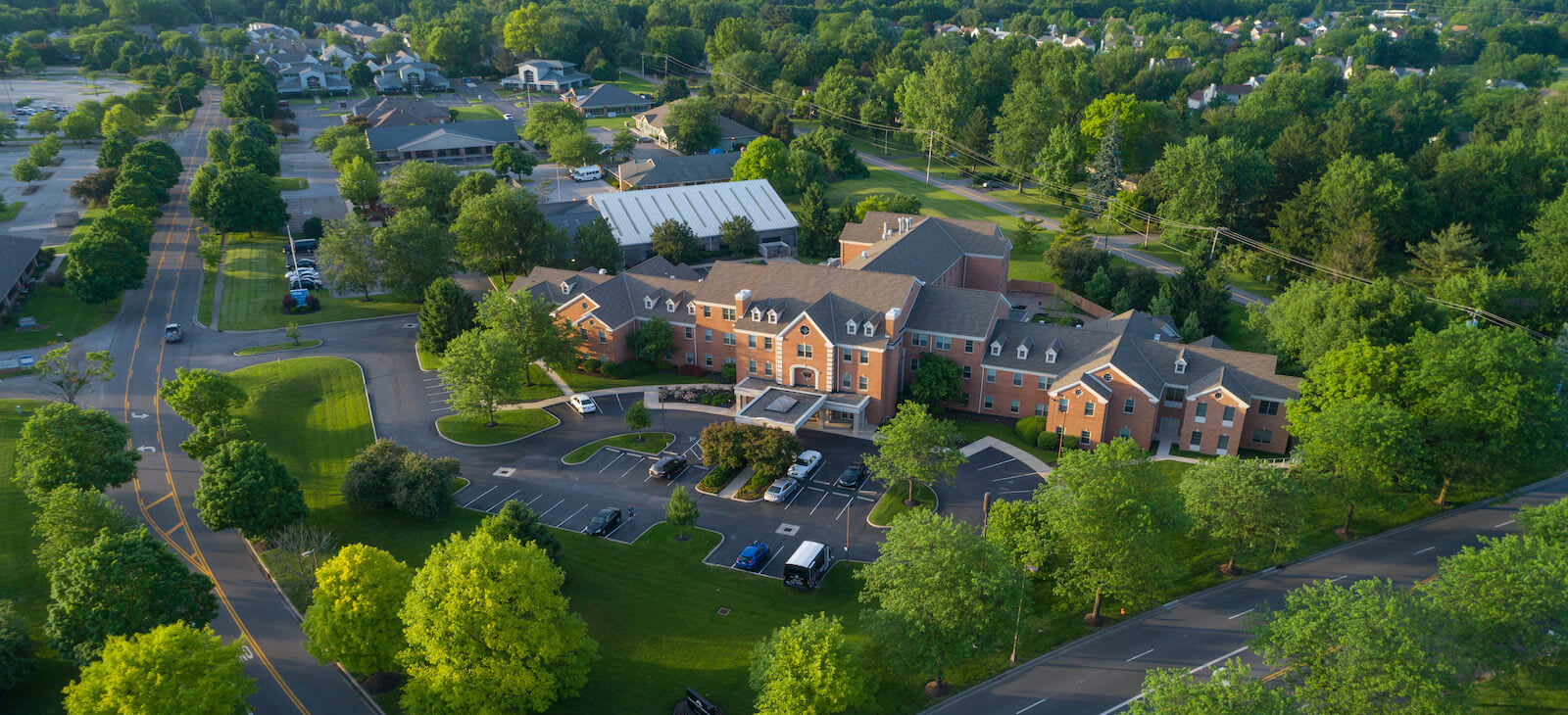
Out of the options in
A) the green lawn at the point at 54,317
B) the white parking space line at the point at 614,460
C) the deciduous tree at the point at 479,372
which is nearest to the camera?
the white parking space line at the point at 614,460

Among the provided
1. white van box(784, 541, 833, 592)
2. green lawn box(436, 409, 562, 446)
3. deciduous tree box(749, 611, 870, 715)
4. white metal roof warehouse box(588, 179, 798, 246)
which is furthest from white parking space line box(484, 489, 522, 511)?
white metal roof warehouse box(588, 179, 798, 246)

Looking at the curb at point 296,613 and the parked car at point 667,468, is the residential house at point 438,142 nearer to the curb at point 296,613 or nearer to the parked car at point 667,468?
the parked car at point 667,468

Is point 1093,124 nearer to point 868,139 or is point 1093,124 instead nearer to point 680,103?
point 868,139

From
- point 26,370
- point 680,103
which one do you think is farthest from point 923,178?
point 26,370

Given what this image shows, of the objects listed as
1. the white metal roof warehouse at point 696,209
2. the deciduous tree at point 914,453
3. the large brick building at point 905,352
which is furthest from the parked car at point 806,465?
the white metal roof warehouse at point 696,209

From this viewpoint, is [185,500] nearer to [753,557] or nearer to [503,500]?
[503,500]

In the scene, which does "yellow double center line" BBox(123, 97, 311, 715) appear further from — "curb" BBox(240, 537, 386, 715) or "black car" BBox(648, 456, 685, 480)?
"black car" BBox(648, 456, 685, 480)
